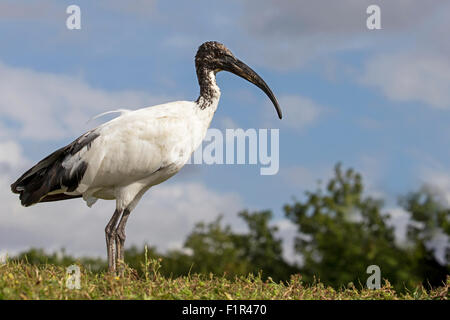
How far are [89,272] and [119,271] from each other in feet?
1.48

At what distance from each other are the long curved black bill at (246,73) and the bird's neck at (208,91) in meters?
0.35

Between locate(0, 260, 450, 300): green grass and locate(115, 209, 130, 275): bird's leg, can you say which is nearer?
locate(0, 260, 450, 300): green grass

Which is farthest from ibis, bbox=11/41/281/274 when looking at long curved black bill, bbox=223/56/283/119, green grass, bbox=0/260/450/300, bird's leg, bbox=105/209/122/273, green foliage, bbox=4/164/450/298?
green foliage, bbox=4/164/450/298

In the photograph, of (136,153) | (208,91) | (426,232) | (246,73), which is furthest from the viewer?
(426,232)

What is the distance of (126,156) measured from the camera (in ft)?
31.9

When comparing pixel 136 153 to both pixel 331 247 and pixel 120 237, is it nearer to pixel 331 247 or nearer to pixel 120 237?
pixel 120 237

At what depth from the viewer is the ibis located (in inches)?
383

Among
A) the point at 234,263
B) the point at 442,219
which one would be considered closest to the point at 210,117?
the point at 442,219

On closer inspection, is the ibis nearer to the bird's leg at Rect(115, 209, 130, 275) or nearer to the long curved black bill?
the bird's leg at Rect(115, 209, 130, 275)

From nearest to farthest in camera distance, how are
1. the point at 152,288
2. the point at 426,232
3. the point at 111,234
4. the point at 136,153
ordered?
the point at 152,288
the point at 136,153
the point at 111,234
the point at 426,232

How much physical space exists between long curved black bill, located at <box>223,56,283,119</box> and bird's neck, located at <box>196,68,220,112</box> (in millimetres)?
351

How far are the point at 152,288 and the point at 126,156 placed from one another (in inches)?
108

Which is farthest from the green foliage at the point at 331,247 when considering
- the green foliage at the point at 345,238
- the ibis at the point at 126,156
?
the ibis at the point at 126,156

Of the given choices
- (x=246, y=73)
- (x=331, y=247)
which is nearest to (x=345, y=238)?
(x=331, y=247)
